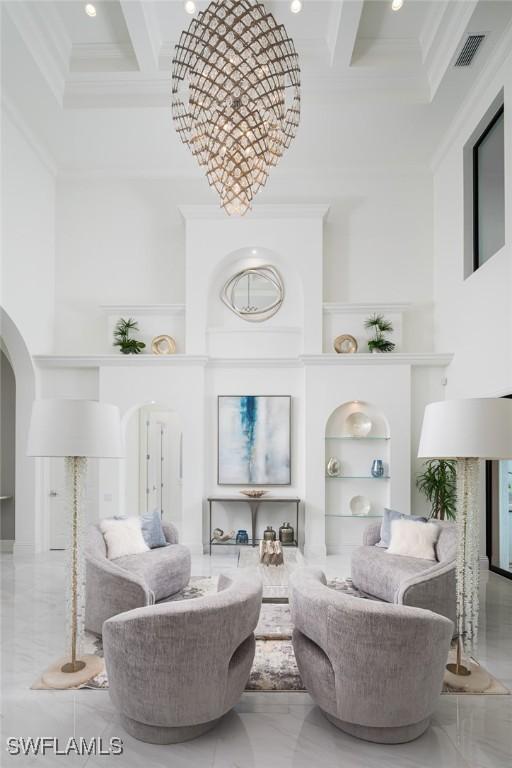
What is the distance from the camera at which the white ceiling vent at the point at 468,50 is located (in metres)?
4.96

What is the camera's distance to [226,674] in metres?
2.66

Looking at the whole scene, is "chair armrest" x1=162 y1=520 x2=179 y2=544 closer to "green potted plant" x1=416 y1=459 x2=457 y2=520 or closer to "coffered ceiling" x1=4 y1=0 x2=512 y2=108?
"green potted plant" x1=416 y1=459 x2=457 y2=520

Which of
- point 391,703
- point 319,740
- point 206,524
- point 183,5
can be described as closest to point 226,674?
point 319,740

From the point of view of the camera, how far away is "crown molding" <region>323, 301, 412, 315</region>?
7.25 meters

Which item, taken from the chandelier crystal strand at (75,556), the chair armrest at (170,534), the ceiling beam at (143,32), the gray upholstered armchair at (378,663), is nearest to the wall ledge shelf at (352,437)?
the chair armrest at (170,534)

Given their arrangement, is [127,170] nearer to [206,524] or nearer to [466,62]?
[466,62]

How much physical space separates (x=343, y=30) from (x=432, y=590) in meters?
5.05

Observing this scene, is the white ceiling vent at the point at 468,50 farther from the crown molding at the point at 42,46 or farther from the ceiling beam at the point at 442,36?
the crown molding at the point at 42,46

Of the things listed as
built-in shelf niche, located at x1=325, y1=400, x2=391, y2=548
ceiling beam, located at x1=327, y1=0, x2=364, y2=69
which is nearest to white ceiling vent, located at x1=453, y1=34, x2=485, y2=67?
ceiling beam, located at x1=327, y1=0, x2=364, y2=69

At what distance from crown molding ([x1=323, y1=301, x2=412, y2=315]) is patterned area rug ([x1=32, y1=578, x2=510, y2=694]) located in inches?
162

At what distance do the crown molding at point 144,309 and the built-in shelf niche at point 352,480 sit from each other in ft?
8.56

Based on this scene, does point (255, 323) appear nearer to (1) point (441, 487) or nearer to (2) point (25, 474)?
(1) point (441, 487)

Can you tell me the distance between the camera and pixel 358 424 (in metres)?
7.25

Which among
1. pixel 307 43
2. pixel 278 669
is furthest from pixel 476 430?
pixel 307 43
